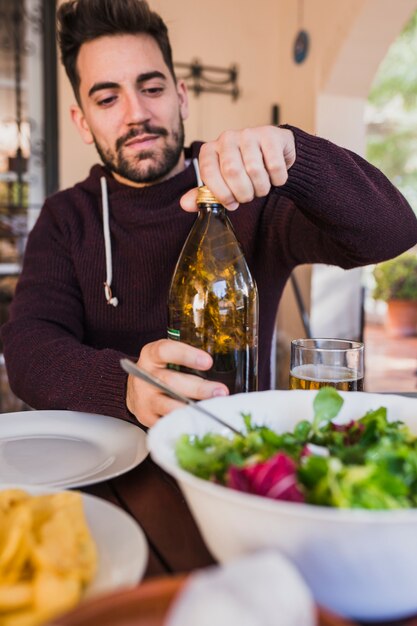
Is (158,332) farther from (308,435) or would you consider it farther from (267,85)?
(267,85)

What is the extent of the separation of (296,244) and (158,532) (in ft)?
2.67

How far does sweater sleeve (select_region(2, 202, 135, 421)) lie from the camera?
0.85m

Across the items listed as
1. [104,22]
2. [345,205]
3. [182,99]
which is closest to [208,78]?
[182,99]

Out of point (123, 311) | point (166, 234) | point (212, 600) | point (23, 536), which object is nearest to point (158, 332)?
point (123, 311)

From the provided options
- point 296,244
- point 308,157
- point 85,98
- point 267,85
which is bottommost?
point 296,244

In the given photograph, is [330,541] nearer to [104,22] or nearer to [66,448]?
[66,448]

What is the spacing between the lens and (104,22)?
132 centimetres

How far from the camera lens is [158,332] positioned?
1.28 metres

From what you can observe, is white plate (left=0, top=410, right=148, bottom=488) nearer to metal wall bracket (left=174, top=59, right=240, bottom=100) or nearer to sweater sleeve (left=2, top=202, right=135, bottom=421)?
sweater sleeve (left=2, top=202, right=135, bottom=421)

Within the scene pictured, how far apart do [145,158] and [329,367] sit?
78 centimetres

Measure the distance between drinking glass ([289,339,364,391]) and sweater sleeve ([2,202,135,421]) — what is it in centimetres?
24

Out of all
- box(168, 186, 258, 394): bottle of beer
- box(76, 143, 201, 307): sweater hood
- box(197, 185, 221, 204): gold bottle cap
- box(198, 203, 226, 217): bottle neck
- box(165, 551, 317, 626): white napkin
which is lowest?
box(165, 551, 317, 626): white napkin

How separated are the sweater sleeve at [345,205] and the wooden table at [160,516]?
48cm

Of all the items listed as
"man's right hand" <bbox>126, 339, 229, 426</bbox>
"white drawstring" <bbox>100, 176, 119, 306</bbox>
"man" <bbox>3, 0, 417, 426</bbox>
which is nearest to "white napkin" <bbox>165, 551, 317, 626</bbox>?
"man's right hand" <bbox>126, 339, 229, 426</bbox>
